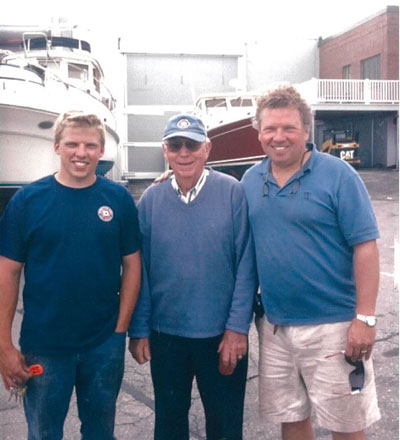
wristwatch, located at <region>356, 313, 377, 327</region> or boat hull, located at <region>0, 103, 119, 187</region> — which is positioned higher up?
boat hull, located at <region>0, 103, 119, 187</region>

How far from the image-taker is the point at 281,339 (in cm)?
268

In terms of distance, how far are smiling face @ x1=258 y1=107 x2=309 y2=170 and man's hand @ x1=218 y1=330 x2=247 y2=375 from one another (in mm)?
840

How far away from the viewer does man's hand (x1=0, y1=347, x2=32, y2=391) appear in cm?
238

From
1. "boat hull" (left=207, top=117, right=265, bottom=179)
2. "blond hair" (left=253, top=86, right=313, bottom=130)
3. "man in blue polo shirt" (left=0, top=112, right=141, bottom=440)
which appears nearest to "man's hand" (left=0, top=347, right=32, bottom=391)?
"man in blue polo shirt" (left=0, top=112, right=141, bottom=440)

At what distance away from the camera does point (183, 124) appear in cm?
273

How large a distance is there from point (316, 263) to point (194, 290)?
1.91 ft

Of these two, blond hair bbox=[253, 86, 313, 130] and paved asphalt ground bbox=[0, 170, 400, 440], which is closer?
blond hair bbox=[253, 86, 313, 130]

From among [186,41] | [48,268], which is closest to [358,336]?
[48,268]

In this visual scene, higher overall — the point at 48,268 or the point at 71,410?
the point at 48,268

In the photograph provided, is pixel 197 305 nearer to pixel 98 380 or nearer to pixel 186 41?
pixel 98 380

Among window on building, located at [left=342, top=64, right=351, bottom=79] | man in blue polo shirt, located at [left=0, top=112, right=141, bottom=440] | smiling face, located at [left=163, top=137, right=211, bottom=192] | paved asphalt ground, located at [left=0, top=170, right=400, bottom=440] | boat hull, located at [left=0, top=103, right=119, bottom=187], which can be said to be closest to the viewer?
man in blue polo shirt, located at [left=0, top=112, right=141, bottom=440]

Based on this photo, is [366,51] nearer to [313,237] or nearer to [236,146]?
[236,146]

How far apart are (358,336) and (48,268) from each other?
139 cm

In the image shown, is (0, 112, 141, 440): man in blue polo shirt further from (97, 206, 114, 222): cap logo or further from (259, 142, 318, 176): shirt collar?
(259, 142, 318, 176): shirt collar
